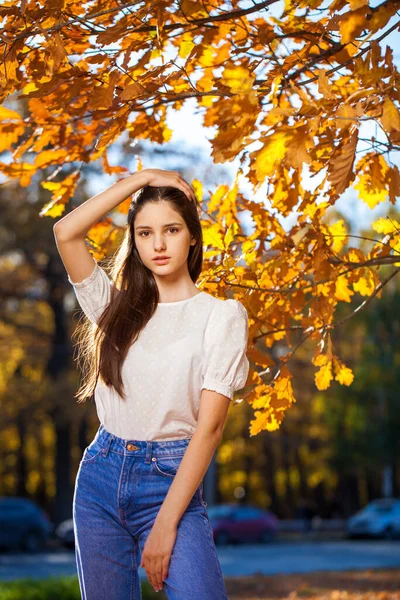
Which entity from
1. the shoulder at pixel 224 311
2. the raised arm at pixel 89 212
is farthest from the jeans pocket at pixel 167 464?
the raised arm at pixel 89 212

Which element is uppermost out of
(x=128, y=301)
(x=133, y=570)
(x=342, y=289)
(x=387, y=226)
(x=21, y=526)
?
(x=387, y=226)

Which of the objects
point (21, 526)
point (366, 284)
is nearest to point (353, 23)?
point (366, 284)

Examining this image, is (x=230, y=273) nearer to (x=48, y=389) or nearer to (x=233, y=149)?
(x=233, y=149)

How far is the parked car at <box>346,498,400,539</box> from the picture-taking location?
24.2m

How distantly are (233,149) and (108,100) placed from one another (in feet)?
1.90

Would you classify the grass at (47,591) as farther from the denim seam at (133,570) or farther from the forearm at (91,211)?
the forearm at (91,211)

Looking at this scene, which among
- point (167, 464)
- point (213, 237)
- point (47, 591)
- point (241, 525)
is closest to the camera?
point (167, 464)

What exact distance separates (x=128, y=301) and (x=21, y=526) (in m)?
19.4

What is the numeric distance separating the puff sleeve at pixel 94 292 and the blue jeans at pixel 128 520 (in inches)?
14.8

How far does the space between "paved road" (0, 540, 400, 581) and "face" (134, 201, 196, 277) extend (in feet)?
33.3

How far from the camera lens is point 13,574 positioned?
45.6 feet

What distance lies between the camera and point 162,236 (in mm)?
2529

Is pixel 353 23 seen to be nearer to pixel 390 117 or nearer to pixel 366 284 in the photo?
pixel 390 117

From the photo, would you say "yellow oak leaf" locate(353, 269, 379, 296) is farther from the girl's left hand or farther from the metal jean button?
the girl's left hand
